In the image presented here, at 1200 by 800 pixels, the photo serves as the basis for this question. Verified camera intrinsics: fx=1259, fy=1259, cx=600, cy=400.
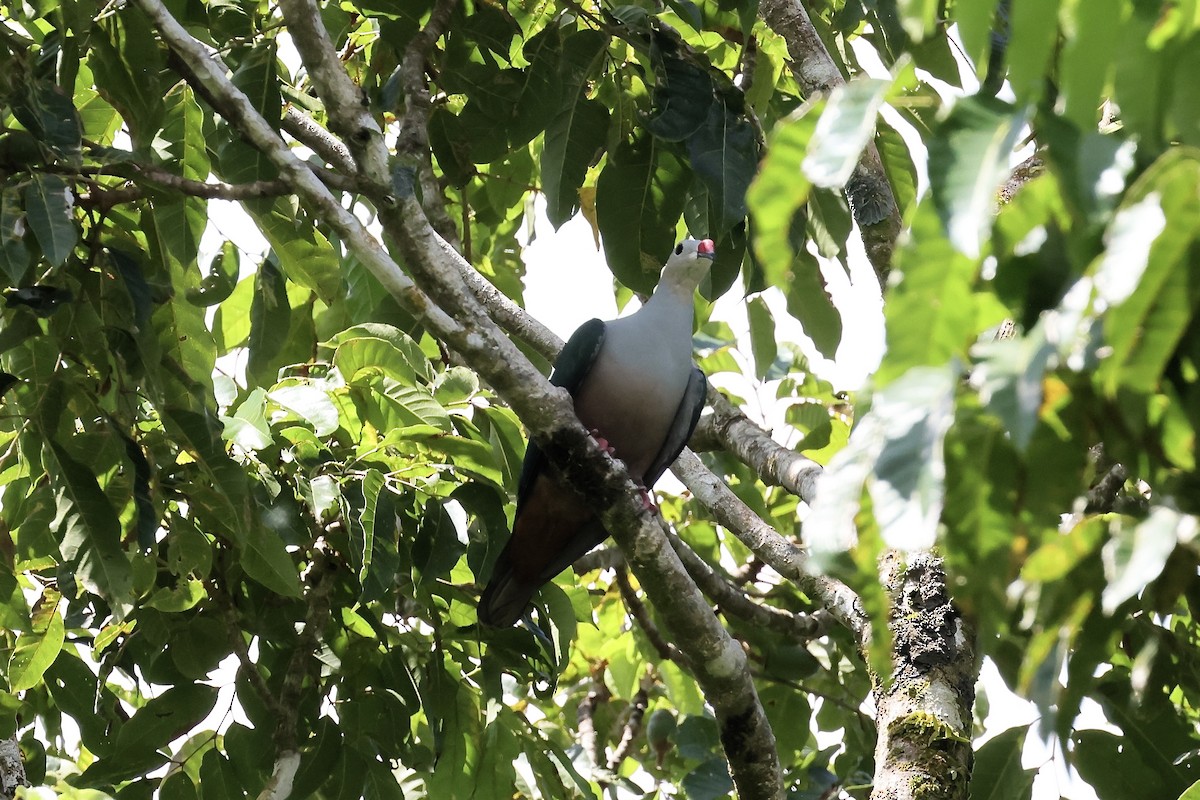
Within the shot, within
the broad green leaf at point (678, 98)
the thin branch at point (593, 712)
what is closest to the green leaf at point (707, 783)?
the thin branch at point (593, 712)

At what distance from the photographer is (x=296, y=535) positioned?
248 cm

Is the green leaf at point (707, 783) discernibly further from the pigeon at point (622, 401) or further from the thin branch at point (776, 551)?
the thin branch at point (776, 551)

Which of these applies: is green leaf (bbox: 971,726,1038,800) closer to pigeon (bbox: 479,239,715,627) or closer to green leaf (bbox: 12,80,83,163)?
pigeon (bbox: 479,239,715,627)

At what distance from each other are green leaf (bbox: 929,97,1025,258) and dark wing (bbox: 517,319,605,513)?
2859mm

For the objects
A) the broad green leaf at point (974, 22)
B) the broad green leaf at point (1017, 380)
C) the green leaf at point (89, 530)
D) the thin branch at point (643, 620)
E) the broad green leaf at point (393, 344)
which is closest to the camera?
the broad green leaf at point (1017, 380)

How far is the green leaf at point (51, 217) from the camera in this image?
198 centimetres

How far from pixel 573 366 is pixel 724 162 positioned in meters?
1.38

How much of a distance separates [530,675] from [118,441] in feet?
4.06

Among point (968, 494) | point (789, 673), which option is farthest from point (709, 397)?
point (968, 494)

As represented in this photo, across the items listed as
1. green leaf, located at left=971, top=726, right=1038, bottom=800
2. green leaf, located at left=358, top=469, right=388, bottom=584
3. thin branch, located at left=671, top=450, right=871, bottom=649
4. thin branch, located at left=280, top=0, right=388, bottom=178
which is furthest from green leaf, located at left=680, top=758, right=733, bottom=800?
thin branch, located at left=280, top=0, right=388, bottom=178

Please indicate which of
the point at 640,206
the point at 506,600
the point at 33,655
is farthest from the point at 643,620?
the point at 33,655

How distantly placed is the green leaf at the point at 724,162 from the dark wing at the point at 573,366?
1266 mm

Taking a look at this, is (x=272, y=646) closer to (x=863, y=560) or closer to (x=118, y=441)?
(x=118, y=441)

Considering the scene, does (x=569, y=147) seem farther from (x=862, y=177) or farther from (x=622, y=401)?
(x=622, y=401)
